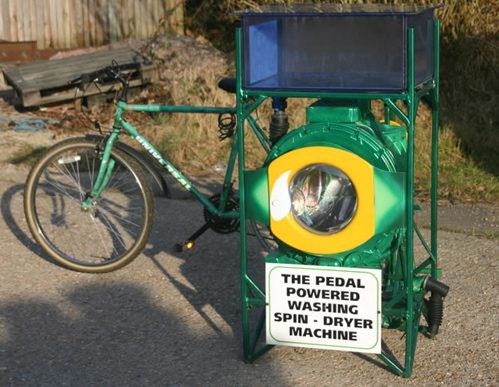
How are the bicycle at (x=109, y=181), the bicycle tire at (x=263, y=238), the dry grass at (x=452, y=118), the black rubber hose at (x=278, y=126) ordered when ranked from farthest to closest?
1. the dry grass at (x=452, y=118)
2. the bicycle tire at (x=263, y=238)
3. the bicycle at (x=109, y=181)
4. the black rubber hose at (x=278, y=126)

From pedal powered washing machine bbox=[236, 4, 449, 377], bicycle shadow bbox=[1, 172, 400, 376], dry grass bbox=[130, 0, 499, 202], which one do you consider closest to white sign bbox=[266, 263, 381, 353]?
pedal powered washing machine bbox=[236, 4, 449, 377]

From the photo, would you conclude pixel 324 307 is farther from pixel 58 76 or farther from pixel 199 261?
pixel 58 76

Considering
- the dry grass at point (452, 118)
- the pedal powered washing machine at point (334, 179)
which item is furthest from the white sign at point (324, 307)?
the dry grass at point (452, 118)

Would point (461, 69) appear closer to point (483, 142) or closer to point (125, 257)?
point (483, 142)

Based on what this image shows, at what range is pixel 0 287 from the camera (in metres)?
4.89

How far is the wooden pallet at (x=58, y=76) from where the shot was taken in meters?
9.30

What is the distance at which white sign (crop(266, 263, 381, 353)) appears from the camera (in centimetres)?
361

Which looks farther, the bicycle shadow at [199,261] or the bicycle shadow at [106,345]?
the bicycle shadow at [199,261]

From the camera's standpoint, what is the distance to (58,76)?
31.2ft

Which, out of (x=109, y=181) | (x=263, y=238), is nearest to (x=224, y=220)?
(x=263, y=238)

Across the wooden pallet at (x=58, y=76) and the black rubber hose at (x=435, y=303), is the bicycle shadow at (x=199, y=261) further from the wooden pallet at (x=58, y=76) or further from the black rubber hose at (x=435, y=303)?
the wooden pallet at (x=58, y=76)

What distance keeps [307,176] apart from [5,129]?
5.72 metres

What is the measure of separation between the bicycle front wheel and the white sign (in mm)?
1368

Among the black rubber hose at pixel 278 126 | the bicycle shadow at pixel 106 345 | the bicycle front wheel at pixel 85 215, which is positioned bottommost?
the bicycle shadow at pixel 106 345
